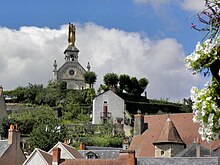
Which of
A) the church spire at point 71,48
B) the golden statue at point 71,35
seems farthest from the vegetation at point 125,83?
the golden statue at point 71,35

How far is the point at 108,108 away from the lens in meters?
73.9

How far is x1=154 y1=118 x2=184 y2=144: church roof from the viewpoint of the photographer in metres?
40.5

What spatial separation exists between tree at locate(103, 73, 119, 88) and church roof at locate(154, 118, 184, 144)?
41.0m

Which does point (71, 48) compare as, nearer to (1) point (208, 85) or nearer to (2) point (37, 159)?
(2) point (37, 159)

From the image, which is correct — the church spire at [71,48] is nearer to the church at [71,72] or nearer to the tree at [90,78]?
the church at [71,72]

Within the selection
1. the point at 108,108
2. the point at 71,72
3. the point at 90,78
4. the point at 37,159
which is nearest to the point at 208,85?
the point at 37,159

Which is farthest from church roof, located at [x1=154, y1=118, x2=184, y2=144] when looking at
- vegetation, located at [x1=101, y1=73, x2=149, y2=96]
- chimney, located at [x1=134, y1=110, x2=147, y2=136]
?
vegetation, located at [x1=101, y1=73, x2=149, y2=96]

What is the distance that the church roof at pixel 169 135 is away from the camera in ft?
133

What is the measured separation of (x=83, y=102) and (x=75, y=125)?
10.7m

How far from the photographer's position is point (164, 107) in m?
80.9

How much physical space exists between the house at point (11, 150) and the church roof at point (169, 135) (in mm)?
10793

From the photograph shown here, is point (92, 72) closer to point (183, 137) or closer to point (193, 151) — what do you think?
point (183, 137)

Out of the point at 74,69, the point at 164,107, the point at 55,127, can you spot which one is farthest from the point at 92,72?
the point at 55,127

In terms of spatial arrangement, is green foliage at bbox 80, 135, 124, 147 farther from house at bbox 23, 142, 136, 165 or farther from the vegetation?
house at bbox 23, 142, 136, 165
